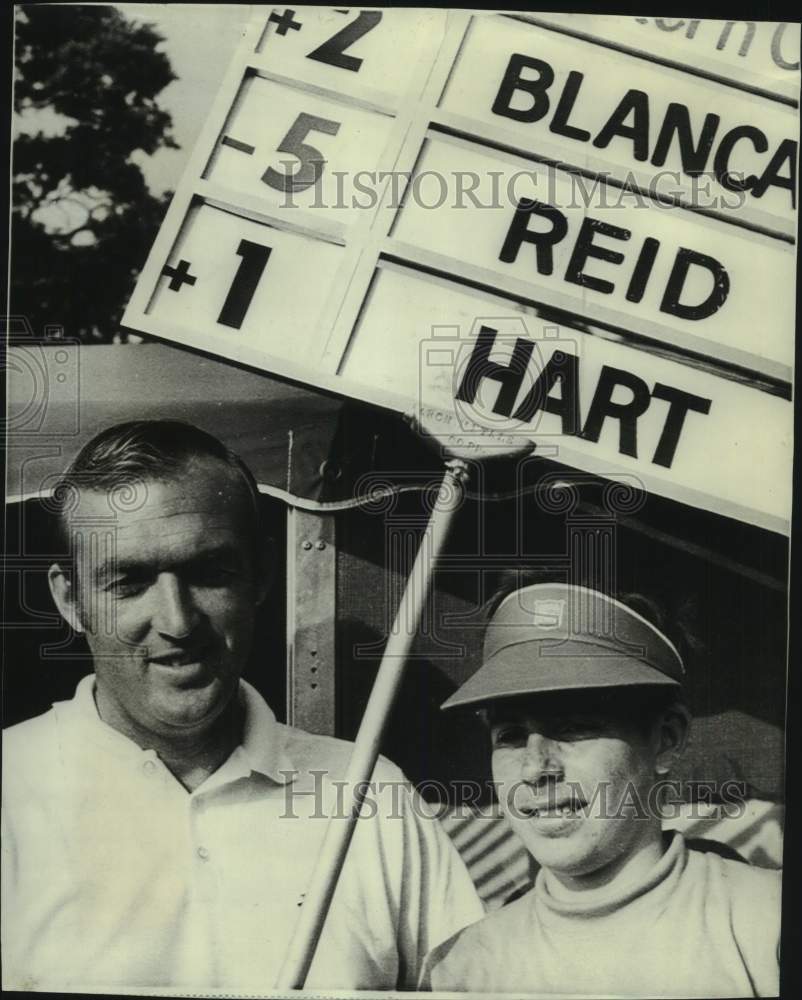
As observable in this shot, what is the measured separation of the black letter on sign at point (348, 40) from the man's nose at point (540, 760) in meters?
2.14

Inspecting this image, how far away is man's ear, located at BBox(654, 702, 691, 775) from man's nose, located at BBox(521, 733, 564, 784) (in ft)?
1.05

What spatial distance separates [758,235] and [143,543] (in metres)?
2.13

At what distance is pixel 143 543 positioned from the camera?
322 centimetres

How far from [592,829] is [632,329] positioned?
60.4 inches

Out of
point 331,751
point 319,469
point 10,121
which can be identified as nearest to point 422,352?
point 319,469

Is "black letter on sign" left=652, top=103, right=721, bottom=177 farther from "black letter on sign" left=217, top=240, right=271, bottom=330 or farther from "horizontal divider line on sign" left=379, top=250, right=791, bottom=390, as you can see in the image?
"black letter on sign" left=217, top=240, right=271, bottom=330

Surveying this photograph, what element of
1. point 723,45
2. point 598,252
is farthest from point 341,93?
point 723,45

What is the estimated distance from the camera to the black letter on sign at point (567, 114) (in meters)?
3.34

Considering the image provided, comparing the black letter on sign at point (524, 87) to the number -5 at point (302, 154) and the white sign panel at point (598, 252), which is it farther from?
the number -5 at point (302, 154)

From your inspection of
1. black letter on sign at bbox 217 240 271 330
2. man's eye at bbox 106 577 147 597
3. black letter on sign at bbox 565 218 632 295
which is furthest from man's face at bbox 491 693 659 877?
Answer: black letter on sign at bbox 217 240 271 330

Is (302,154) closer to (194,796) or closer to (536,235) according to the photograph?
(536,235)

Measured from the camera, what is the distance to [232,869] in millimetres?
3229

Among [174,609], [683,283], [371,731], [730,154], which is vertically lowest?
[371,731]

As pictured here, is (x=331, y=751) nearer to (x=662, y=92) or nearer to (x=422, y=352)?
(x=422, y=352)
